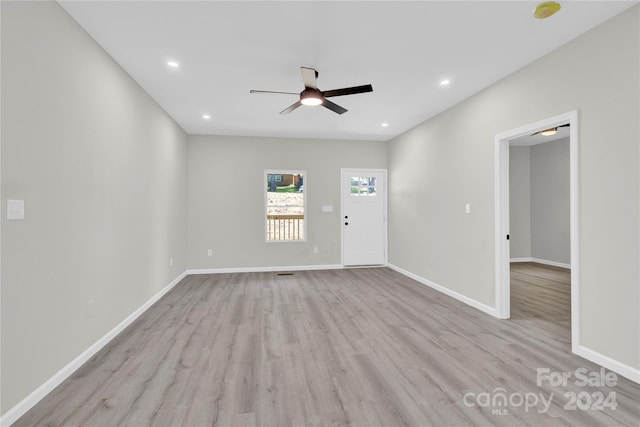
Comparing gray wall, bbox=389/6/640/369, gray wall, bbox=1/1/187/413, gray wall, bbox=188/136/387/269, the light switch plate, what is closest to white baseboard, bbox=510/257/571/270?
gray wall, bbox=389/6/640/369

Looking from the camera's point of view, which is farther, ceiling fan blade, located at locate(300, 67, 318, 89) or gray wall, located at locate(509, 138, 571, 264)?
gray wall, located at locate(509, 138, 571, 264)

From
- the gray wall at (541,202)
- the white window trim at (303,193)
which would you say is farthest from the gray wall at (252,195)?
the gray wall at (541,202)

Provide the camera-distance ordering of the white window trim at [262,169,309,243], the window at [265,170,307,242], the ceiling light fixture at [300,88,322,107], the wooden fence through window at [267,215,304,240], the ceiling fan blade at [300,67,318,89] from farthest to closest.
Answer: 1. the wooden fence through window at [267,215,304,240]
2. the window at [265,170,307,242]
3. the white window trim at [262,169,309,243]
4. the ceiling light fixture at [300,88,322,107]
5. the ceiling fan blade at [300,67,318,89]

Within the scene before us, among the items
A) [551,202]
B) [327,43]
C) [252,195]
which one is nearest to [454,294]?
[327,43]

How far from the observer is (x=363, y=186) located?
21.4 feet

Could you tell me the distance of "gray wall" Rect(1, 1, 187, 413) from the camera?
1752 mm

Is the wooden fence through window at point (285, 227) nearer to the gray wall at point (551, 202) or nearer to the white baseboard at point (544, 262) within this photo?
the white baseboard at point (544, 262)

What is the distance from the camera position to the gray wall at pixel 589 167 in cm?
218

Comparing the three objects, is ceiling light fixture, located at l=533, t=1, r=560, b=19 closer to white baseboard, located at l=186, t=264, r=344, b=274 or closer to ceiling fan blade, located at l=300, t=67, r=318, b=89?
ceiling fan blade, located at l=300, t=67, r=318, b=89

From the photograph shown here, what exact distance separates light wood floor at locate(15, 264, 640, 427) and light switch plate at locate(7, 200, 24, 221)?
1187mm

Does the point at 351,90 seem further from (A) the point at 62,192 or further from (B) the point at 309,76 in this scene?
(A) the point at 62,192

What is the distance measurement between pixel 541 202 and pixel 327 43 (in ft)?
22.3

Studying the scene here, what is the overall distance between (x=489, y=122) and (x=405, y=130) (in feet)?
7.20

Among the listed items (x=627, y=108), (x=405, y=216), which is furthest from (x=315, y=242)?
(x=627, y=108)
